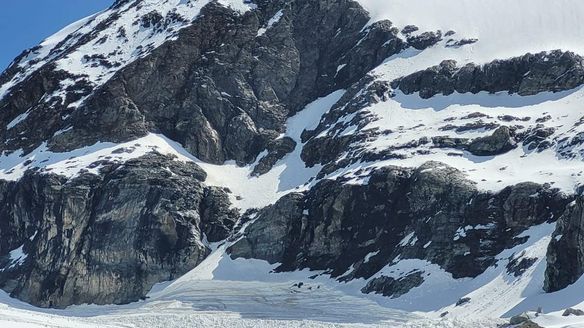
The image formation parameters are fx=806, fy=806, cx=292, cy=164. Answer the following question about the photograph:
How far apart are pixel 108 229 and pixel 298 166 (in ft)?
81.2

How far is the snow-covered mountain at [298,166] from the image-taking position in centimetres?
6738

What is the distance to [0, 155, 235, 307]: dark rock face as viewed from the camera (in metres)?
88.8

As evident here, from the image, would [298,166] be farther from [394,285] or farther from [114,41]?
[114,41]

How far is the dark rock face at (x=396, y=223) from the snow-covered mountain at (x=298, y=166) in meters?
0.21

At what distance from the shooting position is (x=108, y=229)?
92.6 m

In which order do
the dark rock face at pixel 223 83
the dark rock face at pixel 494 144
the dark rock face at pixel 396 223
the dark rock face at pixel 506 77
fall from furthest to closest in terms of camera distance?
the dark rock face at pixel 223 83
the dark rock face at pixel 506 77
the dark rock face at pixel 494 144
the dark rock face at pixel 396 223

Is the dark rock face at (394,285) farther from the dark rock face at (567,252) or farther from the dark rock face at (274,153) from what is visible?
the dark rock face at (274,153)

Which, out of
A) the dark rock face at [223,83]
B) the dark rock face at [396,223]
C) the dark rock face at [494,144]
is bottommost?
the dark rock face at [396,223]

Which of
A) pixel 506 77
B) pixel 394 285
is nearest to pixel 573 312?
pixel 394 285

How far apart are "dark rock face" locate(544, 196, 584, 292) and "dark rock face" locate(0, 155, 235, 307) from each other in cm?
4339

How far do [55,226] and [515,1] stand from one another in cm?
7336

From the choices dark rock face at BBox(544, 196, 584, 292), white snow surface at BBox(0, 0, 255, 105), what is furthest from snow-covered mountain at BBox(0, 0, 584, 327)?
white snow surface at BBox(0, 0, 255, 105)

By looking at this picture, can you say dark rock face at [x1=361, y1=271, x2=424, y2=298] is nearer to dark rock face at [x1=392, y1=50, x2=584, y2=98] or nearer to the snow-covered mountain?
the snow-covered mountain

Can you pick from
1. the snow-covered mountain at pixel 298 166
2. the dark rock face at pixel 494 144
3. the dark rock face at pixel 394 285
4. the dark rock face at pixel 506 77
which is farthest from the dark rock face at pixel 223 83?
the dark rock face at pixel 394 285
